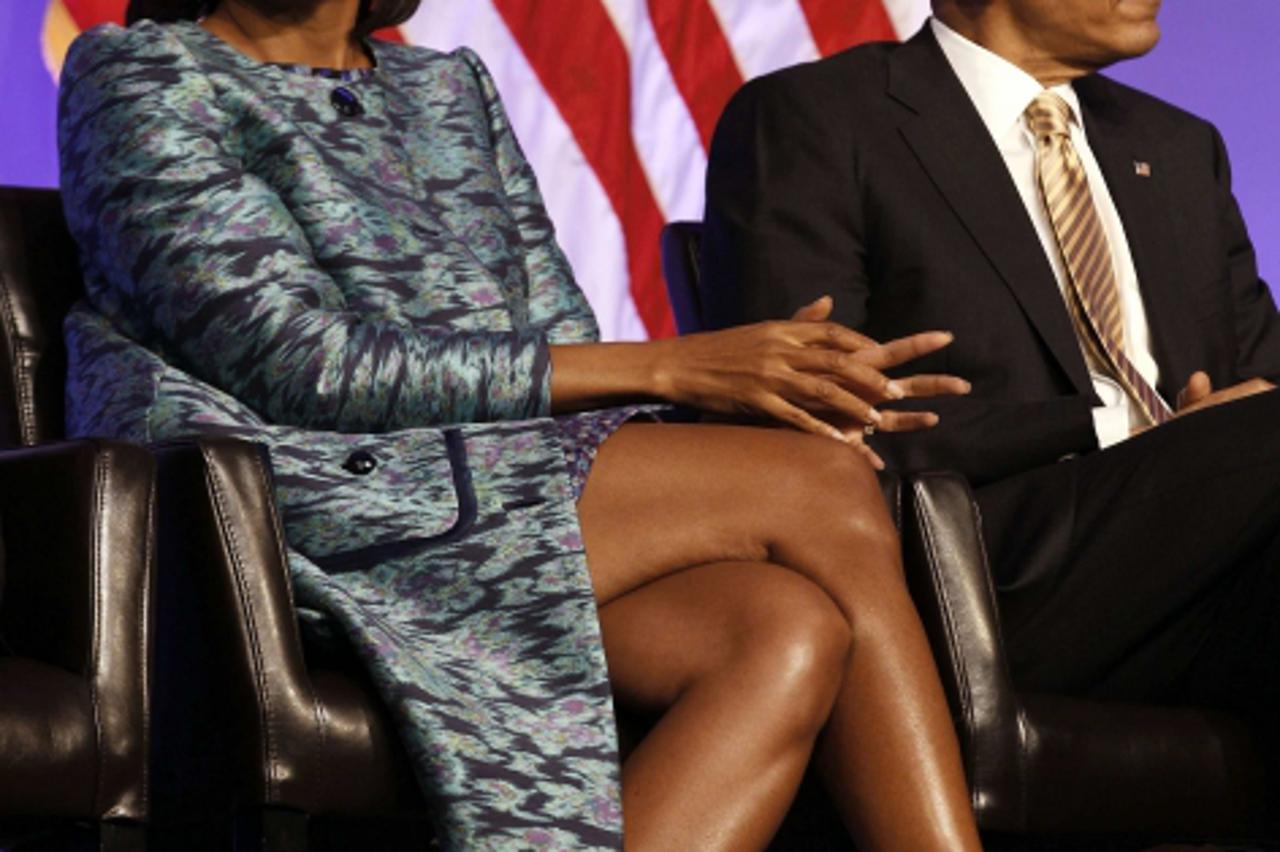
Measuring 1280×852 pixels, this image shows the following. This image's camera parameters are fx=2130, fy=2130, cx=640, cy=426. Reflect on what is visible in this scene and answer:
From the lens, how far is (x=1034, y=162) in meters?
2.03

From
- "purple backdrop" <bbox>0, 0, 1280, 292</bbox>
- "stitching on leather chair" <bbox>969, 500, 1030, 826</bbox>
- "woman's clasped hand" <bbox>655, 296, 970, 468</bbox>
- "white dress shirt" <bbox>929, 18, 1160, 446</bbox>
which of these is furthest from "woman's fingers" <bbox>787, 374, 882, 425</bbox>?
"purple backdrop" <bbox>0, 0, 1280, 292</bbox>

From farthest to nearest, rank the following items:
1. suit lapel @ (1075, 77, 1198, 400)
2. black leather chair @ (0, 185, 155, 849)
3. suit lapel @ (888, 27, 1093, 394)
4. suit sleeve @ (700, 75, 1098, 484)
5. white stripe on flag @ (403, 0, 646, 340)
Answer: white stripe on flag @ (403, 0, 646, 340)
suit lapel @ (1075, 77, 1198, 400)
suit lapel @ (888, 27, 1093, 394)
suit sleeve @ (700, 75, 1098, 484)
black leather chair @ (0, 185, 155, 849)

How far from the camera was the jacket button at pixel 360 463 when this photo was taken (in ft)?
4.80

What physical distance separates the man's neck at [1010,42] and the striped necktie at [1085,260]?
3.2 inches

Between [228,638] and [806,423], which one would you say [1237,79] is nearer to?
[806,423]

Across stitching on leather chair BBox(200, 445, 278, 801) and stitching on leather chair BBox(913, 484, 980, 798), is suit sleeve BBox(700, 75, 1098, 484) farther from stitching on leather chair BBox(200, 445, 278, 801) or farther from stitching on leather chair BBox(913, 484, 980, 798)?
stitching on leather chair BBox(200, 445, 278, 801)

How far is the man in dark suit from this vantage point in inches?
66.8

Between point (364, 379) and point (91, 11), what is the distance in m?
1.07

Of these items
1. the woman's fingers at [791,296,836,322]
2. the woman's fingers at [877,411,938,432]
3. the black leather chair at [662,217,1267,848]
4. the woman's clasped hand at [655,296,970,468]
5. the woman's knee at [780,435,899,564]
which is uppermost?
the woman's fingers at [791,296,836,322]

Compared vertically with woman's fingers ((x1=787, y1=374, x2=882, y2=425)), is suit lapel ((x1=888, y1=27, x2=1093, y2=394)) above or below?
above

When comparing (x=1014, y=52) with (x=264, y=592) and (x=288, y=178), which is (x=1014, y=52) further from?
(x=264, y=592)

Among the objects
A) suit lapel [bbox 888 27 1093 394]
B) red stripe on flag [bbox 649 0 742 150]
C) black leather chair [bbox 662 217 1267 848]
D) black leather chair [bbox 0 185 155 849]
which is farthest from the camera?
red stripe on flag [bbox 649 0 742 150]

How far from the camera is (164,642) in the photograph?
1.43 metres

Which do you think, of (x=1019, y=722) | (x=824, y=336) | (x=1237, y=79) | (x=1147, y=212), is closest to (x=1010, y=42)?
(x=1147, y=212)
